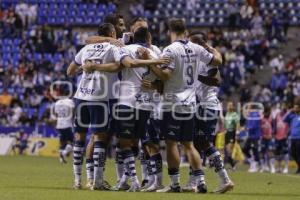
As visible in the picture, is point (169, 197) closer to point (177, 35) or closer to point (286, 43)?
point (177, 35)

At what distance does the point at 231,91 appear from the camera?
40719 millimetres

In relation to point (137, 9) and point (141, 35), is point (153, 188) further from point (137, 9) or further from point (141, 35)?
point (137, 9)

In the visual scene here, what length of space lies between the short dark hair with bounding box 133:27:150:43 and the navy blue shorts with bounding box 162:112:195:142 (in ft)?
4.30

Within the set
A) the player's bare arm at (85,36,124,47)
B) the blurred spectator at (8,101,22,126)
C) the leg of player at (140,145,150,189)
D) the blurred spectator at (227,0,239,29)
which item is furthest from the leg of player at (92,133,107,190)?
the blurred spectator at (227,0,239,29)

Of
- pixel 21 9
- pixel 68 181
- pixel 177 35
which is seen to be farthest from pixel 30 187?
pixel 21 9

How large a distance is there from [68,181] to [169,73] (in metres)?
4.62

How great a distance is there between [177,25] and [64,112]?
1630 cm

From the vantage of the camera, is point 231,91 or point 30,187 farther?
point 231,91

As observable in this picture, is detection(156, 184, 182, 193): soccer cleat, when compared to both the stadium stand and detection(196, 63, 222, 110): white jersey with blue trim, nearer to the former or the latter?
detection(196, 63, 222, 110): white jersey with blue trim

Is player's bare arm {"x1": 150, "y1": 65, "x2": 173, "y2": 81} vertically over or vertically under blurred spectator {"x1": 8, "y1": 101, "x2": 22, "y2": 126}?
over

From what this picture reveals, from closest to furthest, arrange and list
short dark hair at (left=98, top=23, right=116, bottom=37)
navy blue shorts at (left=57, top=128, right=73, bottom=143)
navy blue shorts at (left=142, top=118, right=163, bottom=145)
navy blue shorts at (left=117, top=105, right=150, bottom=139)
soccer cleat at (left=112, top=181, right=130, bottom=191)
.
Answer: navy blue shorts at (left=117, top=105, right=150, bottom=139) < short dark hair at (left=98, top=23, right=116, bottom=37) < soccer cleat at (left=112, top=181, right=130, bottom=191) < navy blue shorts at (left=142, top=118, right=163, bottom=145) < navy blue shorts at (left=57, top=128, right=73, bottom=143)

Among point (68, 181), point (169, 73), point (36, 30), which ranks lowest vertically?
point (68, 181)

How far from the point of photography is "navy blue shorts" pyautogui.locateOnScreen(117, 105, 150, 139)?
1656 centimetres

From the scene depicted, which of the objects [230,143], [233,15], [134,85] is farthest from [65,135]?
[134,85]
